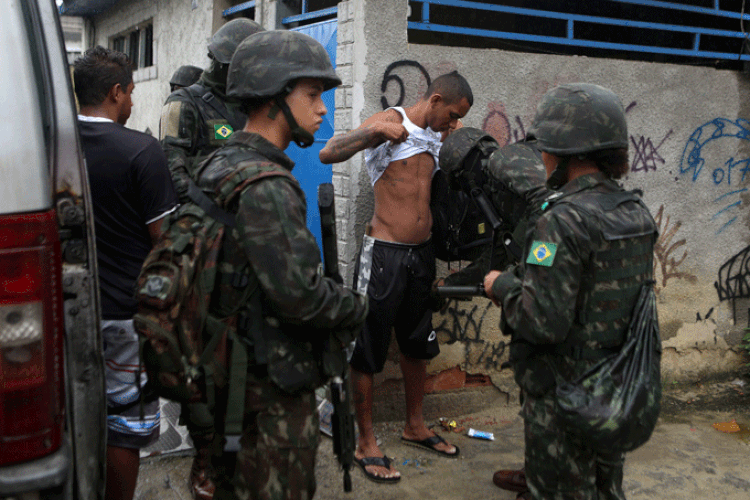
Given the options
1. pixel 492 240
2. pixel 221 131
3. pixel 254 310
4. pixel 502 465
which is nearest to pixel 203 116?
pixel 221 131

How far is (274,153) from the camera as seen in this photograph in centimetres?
202

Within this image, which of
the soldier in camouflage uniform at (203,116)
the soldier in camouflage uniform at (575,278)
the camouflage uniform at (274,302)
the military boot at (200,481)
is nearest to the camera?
the camouflage uniform at (274,302)

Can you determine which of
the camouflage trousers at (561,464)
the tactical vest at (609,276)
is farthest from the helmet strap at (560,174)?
the camouflage trousers at (561,464)

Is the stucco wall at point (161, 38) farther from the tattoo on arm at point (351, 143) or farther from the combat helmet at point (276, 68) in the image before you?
the combat helmet at point (276, 68)

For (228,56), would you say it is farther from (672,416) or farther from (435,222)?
(672,416)

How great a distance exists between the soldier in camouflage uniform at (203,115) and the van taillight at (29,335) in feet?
5.73

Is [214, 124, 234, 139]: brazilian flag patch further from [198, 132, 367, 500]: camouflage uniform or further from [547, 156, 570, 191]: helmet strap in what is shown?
[547, 156, 570, 191]: helmet strap

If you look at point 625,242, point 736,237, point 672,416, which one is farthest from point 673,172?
point 625,242

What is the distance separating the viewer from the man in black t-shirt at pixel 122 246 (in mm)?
2369

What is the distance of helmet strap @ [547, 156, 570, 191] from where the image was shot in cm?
230

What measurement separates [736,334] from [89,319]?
192 inches

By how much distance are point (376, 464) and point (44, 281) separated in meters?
2.35

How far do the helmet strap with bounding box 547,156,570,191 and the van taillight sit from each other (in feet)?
5.36

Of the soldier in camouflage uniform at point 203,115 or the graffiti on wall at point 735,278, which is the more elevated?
the soldier in camouflage uniform at point 203,115
